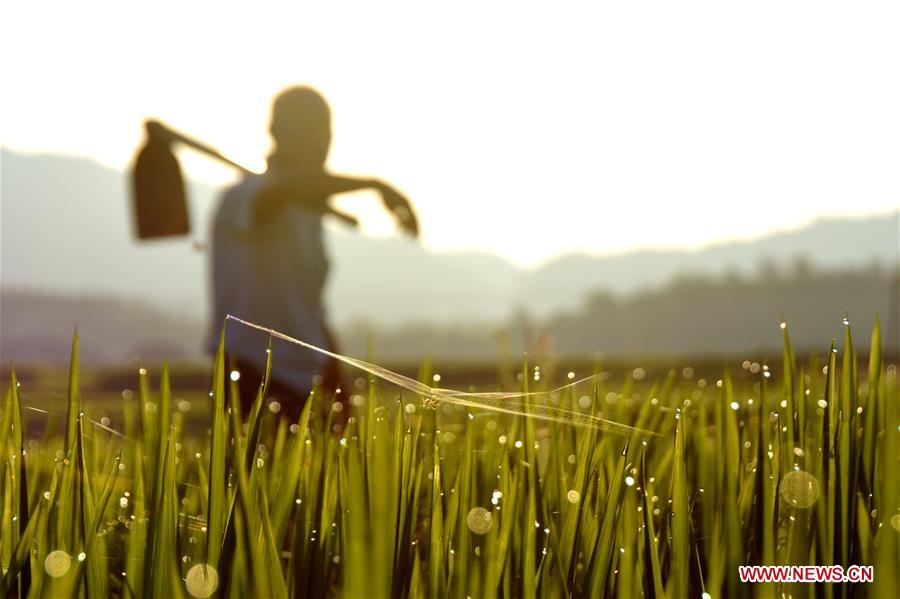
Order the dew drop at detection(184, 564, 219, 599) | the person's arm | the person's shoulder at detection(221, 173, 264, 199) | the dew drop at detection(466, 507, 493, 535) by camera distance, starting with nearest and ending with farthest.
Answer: the dew drop at detection(184, 564, 219, 599) → the dew drop at detection(466, 507, 493, 535) → the person's arm → the person's shoulder at detection(221, 173, 264, 199)

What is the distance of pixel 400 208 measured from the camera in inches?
164

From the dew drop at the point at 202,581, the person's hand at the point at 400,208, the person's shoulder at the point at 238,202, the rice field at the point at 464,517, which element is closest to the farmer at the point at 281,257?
the person's shoulder at the point at 238,202

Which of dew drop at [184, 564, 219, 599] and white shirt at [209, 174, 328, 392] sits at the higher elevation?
white shirt at [209, 174, 328, 392]

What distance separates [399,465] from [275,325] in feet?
12.9

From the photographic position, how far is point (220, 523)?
34.4 inches

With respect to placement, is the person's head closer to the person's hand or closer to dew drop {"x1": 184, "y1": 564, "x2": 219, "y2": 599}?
the person's hand

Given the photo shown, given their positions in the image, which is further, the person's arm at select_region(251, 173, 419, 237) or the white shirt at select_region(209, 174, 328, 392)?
the white shirt at select_region(209, 174, 328, 392)

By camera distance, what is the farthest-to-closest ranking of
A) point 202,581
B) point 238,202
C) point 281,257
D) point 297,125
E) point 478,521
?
point 281,257 → point 297,125 → point 238,202 → point 478,521 → point 202,581

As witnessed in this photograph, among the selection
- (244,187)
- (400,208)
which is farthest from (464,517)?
(244,187)

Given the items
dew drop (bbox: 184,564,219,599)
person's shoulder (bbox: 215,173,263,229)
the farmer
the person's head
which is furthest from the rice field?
the person's head

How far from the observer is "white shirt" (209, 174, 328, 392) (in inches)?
179

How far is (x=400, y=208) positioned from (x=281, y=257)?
0.99 metres

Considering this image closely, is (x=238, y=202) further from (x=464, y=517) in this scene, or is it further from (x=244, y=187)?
(x=464, y=517)

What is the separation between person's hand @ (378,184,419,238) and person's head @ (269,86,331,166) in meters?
0.84
